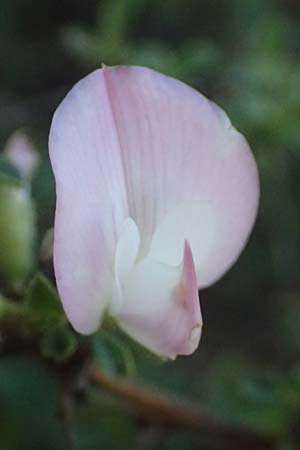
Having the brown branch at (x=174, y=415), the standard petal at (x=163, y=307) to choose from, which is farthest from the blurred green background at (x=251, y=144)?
the standard petal at (x=163, y=307)

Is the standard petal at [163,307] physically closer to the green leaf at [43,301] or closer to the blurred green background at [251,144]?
the green leaf at [43,301]

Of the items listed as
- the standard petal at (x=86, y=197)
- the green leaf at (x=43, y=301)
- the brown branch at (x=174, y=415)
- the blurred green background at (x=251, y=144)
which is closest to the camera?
the standard petal at (x=86, y=197)

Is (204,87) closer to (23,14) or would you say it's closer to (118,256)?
(23,14)

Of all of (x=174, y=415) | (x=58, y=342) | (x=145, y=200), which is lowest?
(x=174, y=415)

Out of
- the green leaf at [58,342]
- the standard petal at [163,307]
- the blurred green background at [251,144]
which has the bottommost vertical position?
the blurred green background at [251,144]

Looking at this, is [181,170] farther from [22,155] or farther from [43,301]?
[22,155]

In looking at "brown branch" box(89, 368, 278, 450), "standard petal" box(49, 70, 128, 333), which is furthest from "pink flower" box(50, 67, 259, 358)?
"brown branch" box(89, 368, 278, 450)

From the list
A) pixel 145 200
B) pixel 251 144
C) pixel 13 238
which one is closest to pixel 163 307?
pixel 145 200
